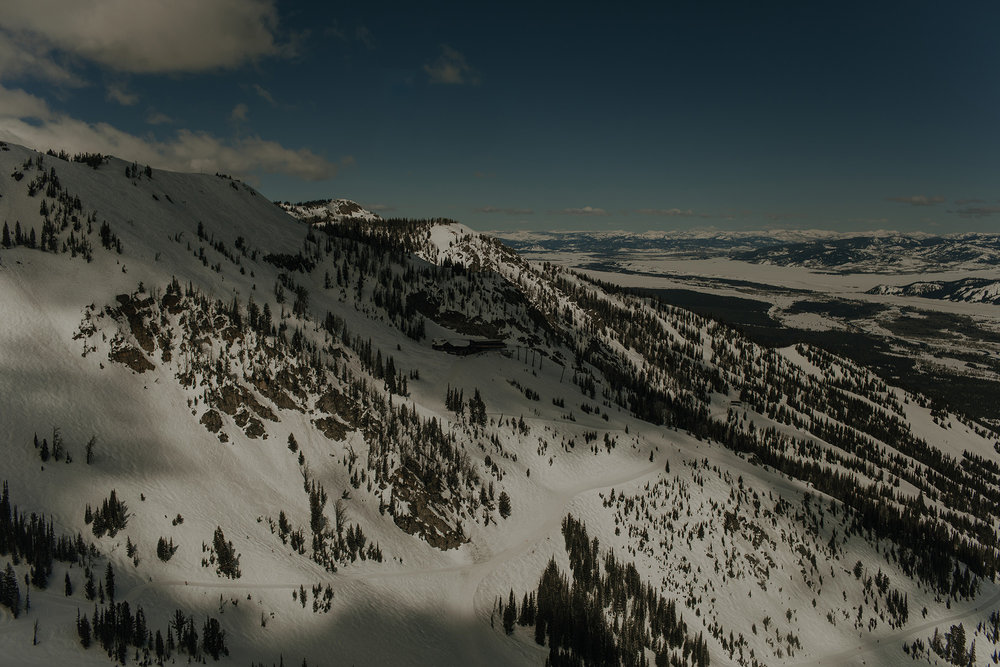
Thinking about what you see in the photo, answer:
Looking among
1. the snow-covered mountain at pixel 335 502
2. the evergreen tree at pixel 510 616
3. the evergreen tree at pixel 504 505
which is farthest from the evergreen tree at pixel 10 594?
the evergreen tree at pixel 504 505

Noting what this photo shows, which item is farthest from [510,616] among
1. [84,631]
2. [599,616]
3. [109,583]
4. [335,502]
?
[84,631]

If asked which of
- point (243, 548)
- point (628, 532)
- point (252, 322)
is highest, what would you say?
point (252, 322)

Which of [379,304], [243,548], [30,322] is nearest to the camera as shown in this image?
[243,548]

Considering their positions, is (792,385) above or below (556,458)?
below

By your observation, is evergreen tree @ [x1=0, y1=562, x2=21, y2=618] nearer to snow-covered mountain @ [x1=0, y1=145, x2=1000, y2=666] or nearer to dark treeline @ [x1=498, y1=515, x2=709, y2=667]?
snow-covered mountain @ [x1=0, y1=145, x2=1000, y2=666]

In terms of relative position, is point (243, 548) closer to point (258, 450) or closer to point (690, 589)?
point (258, 450)

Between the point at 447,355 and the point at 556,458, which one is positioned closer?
the point at 556,458

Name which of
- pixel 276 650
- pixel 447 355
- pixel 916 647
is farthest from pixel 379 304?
pixel 916 647

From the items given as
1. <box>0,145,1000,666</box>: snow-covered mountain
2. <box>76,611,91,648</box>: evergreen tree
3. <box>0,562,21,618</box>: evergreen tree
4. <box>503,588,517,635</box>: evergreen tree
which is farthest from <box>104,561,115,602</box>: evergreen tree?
<box>503,588,517,635</box>: evergreen tree

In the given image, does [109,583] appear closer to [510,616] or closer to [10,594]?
[10,594]
